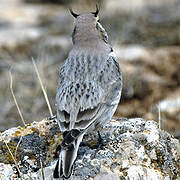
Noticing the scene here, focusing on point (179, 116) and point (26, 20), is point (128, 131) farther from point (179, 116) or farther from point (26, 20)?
point (26, 20)

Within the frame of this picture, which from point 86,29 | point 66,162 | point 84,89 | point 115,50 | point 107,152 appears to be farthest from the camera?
point 115,50

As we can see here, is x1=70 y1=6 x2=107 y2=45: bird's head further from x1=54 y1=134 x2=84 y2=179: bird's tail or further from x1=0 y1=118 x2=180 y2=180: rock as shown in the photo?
x1=54 y1=134 x2=84 y2=179: bird's tail

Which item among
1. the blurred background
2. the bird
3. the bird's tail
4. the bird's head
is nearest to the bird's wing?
the bird

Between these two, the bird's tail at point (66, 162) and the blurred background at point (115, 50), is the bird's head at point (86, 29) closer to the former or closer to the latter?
the bird's tail at point (66, 162)

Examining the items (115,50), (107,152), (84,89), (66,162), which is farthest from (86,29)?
(115,50)

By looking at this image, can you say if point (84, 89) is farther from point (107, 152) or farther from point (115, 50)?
point (115, 50)

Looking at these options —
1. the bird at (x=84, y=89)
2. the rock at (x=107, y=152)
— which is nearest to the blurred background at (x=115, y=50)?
the rock at (x=107, y=152)

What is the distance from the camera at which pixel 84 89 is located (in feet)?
16.5

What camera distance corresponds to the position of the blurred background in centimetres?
937

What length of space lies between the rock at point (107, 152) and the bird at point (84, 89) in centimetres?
23

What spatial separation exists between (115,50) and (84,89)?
5.28 meters

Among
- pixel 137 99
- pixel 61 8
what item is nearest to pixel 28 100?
pixel 137 99

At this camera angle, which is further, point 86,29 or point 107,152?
point 86,29

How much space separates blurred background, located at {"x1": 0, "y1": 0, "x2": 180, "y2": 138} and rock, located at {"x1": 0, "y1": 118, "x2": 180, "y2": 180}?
2482mm
